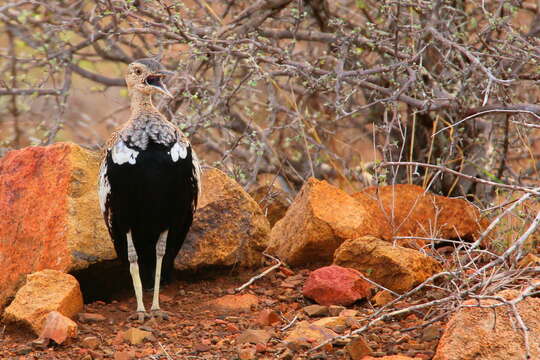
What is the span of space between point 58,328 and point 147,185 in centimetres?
90

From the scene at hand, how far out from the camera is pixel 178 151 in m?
4.39

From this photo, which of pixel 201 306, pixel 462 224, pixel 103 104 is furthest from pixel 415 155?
pixel 103 104

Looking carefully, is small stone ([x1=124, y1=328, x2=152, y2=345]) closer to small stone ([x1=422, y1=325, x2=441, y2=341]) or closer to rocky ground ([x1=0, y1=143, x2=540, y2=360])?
rocky ground ([x1=0, y1=143, x2=540, y2=360])

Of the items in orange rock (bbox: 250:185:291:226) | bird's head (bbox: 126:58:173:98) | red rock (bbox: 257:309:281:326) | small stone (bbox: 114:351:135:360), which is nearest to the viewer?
small stone (bbox: 114:351:135:360)

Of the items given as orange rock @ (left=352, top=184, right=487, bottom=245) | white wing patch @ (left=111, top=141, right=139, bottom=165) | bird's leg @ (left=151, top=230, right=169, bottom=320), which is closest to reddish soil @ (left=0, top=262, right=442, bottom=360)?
bird's leg @ (left=151, top=230, right=169, bottom=320)

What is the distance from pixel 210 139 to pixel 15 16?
1.98 m

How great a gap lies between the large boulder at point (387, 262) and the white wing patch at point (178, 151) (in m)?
1.02

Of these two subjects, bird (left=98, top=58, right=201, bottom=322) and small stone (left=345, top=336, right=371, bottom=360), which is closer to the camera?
small stone (left=345, top=336, right=371, bottom=360)

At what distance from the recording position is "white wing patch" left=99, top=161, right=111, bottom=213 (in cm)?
437

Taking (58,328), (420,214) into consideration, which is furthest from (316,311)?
(420,214)

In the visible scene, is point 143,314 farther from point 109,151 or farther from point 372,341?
point 372,341

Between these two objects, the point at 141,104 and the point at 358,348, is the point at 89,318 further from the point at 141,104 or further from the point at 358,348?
the point at 358,348

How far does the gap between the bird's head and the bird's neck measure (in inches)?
1.0

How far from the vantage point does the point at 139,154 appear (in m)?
4.30
